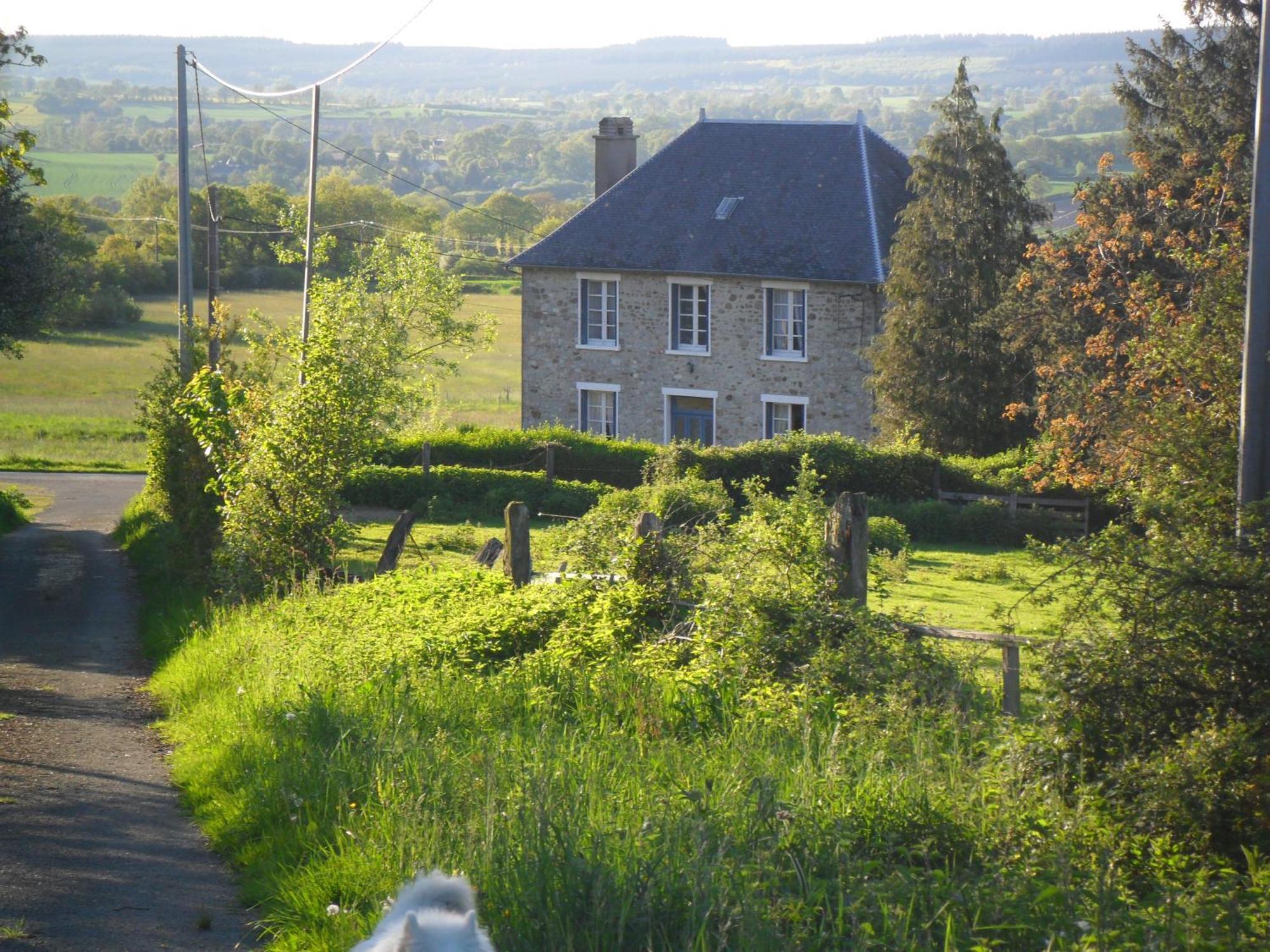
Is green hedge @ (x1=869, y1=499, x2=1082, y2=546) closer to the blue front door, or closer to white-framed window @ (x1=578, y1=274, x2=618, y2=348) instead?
the blue front door

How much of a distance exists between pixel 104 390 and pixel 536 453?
31.4 m

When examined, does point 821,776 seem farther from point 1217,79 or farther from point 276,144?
point 276,144

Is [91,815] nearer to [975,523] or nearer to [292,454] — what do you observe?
[292,454]

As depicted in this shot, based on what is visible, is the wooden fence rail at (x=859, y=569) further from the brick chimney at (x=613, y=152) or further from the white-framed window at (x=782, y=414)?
the brick chimney at (x=613, y=152)

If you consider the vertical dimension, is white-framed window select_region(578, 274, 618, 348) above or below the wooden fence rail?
above

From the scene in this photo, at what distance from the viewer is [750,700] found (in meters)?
8.60

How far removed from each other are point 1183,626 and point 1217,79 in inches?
1099

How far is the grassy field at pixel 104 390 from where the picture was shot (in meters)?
45.4

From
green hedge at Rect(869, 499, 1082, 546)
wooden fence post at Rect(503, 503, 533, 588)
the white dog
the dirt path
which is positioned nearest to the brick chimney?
green hedge at Rect(869, 499, 1082, 546)

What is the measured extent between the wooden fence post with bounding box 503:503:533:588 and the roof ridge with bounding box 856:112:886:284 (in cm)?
2628

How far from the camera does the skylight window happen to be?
40.5 metres

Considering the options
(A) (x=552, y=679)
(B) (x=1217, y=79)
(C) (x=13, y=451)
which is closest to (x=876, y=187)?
(B) (x=1217, y=79)

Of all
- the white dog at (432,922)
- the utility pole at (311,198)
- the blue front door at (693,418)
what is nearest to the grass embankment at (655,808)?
the white dog at (432,922)

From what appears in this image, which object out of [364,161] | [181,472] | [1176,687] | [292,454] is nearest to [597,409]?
[364,161]
